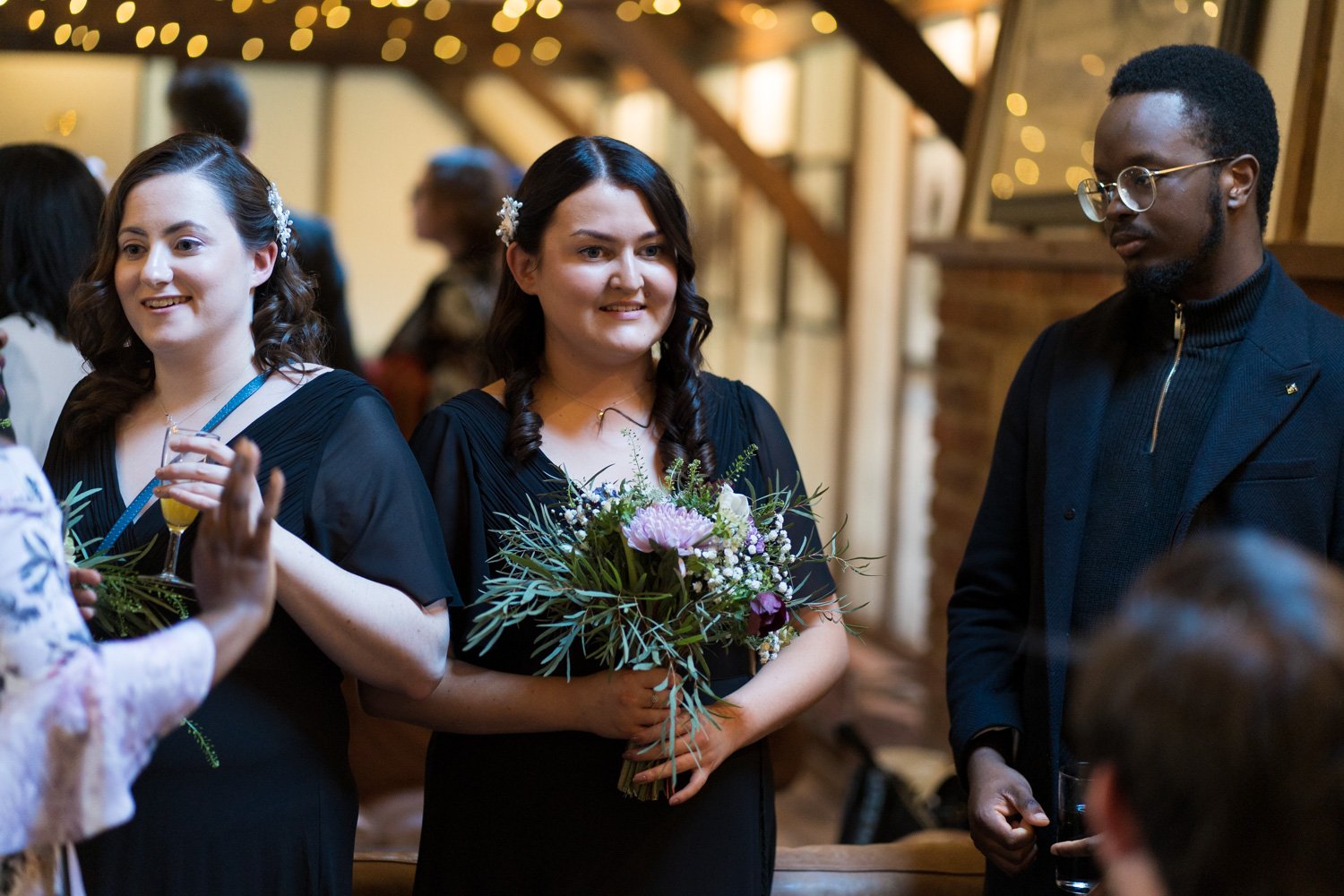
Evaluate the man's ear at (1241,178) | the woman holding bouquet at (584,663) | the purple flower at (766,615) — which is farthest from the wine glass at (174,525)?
the man's ear at (1241,178)

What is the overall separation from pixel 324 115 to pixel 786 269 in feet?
16.7

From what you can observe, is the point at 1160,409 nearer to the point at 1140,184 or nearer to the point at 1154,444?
the point at 1154,444

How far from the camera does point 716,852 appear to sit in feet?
6.48

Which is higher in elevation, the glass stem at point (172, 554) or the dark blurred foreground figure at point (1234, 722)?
the dark blurred foreground figure at point (1234, 722)

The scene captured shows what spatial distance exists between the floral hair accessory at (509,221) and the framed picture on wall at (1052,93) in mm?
1781

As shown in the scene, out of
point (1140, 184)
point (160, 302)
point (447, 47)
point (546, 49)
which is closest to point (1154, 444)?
point (1140, 184)

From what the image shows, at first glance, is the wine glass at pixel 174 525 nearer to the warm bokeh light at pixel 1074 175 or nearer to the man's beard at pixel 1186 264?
the man's beard at pixel 1186 264

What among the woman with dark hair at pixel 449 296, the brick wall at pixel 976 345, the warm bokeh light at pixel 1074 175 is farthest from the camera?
the woman with dark hair at pixel 449 296

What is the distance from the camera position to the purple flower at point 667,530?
1.74 metres

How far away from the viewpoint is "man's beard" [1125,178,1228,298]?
1.88 metres

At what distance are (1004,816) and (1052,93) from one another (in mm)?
2543

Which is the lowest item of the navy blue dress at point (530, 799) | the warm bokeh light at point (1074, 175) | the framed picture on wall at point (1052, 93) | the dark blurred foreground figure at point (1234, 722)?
the navy blue dress at point (530, 799)

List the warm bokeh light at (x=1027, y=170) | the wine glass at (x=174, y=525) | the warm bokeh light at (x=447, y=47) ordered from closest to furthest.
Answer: the wine glass at (x=174, y=525) → the warm bokeh light at (x=1027, y=170) → the warm bokeh light at (x=447, y=47)

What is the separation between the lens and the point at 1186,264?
6.21 feet
